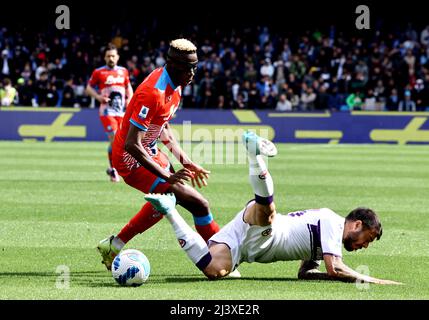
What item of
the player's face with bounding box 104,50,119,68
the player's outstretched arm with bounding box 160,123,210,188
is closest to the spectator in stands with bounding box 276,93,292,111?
the player's face with bounding box 104,50,119,68

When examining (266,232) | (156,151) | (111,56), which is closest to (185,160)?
(156,151)

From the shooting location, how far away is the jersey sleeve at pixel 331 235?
291 inches

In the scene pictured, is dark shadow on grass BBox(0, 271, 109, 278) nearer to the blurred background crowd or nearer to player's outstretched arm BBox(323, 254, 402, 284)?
player's outstretched arm BBox(323, 254, 402, 284)

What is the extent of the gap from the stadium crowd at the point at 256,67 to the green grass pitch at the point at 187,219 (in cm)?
823

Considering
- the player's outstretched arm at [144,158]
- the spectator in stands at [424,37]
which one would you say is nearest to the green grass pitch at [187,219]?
the player's outstretched arm at [144,158]

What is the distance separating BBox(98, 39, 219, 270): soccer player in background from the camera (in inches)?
307

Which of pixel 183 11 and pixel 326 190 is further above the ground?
pixel 183 11

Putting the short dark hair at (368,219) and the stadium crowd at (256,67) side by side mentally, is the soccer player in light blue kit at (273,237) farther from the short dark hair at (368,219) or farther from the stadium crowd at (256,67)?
the stadium crowd at (256,67)

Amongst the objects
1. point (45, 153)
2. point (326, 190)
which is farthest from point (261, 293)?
point (45, 153)

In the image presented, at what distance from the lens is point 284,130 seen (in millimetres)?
28328

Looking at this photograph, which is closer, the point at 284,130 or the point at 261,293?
the point at 261,293

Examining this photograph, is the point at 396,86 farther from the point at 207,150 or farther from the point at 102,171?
the point at 102,171

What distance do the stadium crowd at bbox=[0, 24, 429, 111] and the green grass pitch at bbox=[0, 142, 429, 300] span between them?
8.23 m
